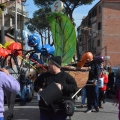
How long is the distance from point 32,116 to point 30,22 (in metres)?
39.0

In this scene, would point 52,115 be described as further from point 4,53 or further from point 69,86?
point 4,53

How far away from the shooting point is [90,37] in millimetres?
68750

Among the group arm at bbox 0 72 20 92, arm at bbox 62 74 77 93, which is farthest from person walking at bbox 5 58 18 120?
arm at bbox 0 72 20 92

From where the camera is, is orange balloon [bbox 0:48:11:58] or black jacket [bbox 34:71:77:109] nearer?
black jacket [bbox 34:71:77:109]

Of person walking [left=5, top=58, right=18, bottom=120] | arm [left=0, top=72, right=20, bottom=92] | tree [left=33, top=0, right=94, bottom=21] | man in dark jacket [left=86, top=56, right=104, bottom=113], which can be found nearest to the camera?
arm [left=0, top=72, right=20, bottom=92]

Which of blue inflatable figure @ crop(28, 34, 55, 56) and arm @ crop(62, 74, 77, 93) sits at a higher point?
blue inflatable figure @ crop(28, 34, 55, 56)

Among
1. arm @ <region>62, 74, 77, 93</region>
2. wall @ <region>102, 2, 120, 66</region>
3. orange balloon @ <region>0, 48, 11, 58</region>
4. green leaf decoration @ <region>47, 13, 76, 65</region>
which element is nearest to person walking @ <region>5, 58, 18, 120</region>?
orange balloon @ <region>0, 48, 11, 58</region>

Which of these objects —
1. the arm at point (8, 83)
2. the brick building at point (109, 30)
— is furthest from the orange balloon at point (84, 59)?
the brick building at point (109, 30)

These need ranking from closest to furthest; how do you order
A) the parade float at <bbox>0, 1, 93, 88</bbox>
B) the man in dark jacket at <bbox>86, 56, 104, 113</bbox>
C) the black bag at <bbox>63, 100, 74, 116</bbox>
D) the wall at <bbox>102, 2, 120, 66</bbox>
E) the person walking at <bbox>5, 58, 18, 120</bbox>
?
the black bag at <bbox>63, 100, 74, 116</bbox> → the parade float at <bbox>0, 1, 93, 88</bbox> → the person walking at <bbox>5, 58, 18, 120</bbox> → the man in dark jacket at <bbox>86, 56, 104, 113</bbox> → the wall at <bbox>102, 2, 120, 66</bbox>

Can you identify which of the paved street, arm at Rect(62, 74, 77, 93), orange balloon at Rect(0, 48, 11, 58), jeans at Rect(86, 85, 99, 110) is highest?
orange balloon at Rect(0, 48, 11, 58)

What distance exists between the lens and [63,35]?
862cm

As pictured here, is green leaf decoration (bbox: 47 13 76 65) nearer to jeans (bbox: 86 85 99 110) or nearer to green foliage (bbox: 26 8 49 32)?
jeans (bbox: 86 85 99 110)

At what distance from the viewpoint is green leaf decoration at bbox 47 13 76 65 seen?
334 inches

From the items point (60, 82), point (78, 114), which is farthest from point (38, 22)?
point (60, 82)
